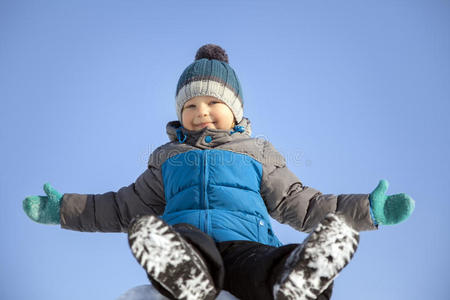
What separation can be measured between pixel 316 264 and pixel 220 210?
597 millimetres

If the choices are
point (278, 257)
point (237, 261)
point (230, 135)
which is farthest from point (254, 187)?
point (278, 257)

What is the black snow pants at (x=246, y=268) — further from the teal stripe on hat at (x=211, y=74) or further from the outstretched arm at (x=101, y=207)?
the teal stripe on hat at (x=211, y=74)

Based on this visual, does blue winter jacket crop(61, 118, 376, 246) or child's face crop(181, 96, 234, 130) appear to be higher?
child's face crop(181, 96, 234, 130)

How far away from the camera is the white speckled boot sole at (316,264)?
994mm

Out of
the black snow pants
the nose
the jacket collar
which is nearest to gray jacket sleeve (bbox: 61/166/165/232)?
the jacket collar

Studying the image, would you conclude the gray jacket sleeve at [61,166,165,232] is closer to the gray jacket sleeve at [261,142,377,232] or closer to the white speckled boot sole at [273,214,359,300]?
the gray jacket sleeve at [261,142,377,232]

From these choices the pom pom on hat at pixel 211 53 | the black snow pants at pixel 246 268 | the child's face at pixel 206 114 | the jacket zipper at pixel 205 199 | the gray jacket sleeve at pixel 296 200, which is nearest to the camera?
the black snow pants at pixel 246 268

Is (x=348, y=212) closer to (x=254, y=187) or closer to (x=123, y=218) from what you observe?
(x=254, y=187)

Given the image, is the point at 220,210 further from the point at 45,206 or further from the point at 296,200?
the point at 45,206

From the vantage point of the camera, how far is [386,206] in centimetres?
160

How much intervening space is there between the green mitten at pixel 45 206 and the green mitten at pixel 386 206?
1.26m

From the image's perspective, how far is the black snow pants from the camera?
1.10 metres

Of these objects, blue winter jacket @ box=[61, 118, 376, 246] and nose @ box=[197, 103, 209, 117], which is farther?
nose @ box=[197, 103, 209, 117]

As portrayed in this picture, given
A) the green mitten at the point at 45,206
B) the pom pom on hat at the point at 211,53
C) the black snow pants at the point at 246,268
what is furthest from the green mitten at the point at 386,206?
the green mitten at the point at 45,206
